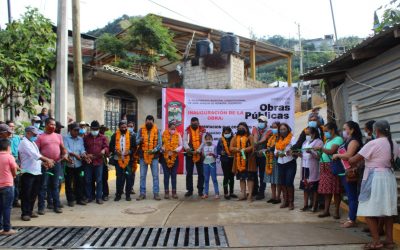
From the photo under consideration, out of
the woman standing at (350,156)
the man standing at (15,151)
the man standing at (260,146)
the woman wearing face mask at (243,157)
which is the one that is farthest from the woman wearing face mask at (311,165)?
the man standing at (15,151)

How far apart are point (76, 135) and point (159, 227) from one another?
2977 millimetres

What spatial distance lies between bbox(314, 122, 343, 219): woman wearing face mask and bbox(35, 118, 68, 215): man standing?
15.1 ft

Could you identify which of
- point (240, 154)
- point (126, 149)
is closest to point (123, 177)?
point (126, 149)

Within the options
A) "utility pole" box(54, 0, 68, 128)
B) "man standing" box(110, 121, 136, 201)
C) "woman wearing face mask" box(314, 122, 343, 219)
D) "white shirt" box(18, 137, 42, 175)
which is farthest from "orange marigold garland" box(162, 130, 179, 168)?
"woman wearing face mask" box(314, 122, 343, 219)

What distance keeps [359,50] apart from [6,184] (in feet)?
18.8

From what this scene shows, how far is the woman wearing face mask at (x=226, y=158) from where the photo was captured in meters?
8.42

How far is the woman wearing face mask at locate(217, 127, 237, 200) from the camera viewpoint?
332 inches

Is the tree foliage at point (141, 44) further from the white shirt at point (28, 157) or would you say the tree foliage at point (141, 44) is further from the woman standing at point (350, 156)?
the woman standing at point (350, 156)

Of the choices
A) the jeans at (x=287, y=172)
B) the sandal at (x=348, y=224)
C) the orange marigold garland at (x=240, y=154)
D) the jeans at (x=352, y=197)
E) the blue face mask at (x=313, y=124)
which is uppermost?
the blue face mask at (x=313, y=124)

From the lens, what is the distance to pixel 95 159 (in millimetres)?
8180

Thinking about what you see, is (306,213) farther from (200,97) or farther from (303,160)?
(200,97)

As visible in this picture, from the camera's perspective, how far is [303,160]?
23.3ft

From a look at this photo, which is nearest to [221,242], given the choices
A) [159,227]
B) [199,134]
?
[159,227]

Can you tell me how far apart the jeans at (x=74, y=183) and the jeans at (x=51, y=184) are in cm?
41
